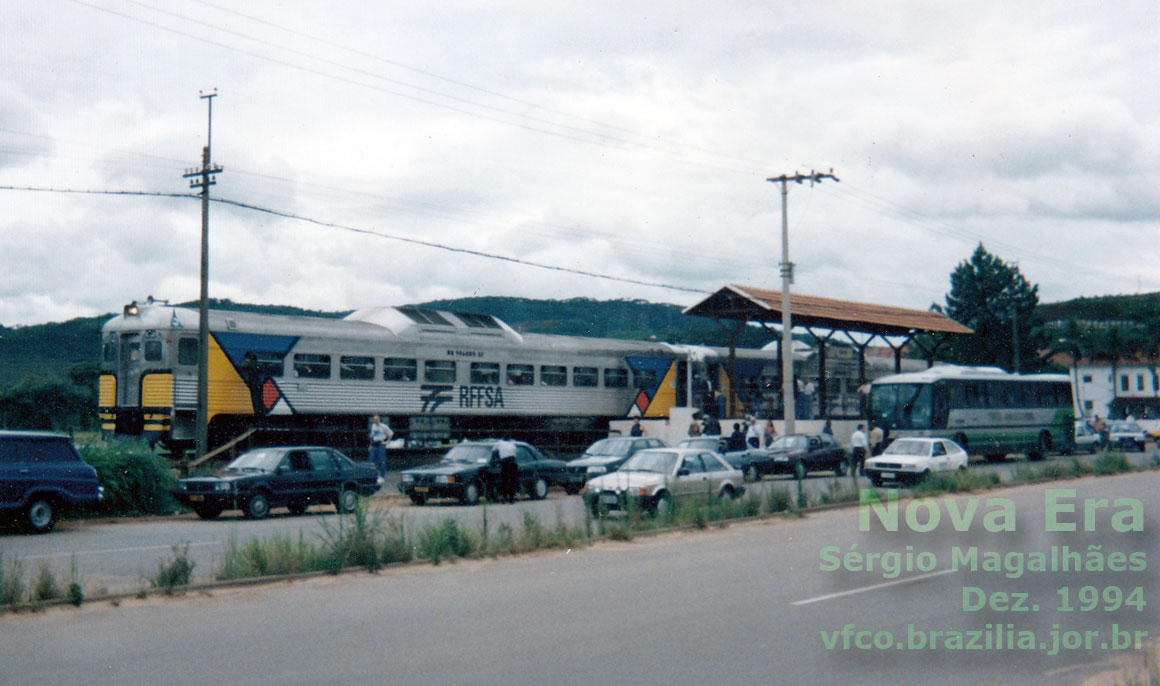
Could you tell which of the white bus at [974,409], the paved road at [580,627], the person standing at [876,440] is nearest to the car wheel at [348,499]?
the paved road at [580,627]

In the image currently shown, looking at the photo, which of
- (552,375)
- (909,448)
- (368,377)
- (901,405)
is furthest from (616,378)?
(909,448)

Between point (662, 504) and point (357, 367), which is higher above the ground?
point (357, 367)

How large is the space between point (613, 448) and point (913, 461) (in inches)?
286

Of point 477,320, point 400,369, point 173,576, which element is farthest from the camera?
point 477,320

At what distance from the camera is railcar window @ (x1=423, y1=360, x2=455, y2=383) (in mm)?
28969

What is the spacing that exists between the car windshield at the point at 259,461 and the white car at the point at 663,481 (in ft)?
18.8

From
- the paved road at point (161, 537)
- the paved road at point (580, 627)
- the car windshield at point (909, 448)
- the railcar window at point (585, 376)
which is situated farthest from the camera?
the railcar window at point (585, 376)

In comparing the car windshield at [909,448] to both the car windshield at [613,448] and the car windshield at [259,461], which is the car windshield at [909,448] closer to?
the car windshield at [613,448]

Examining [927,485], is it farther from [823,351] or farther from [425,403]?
[823,351]

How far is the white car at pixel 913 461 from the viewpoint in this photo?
25031 mm

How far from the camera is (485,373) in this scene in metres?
30.5

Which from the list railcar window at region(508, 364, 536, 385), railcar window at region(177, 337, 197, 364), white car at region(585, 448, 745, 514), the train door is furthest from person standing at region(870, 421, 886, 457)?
the train door

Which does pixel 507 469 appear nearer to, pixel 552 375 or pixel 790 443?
pixel 790 443

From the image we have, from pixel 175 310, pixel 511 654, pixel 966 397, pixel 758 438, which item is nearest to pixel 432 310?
pixel 175 310
